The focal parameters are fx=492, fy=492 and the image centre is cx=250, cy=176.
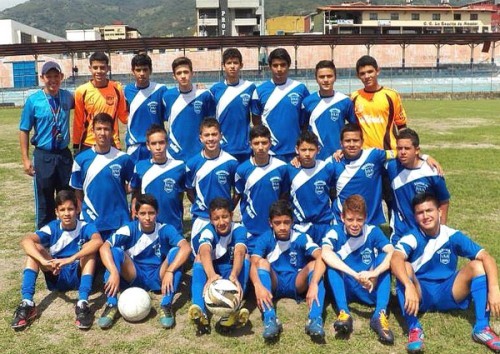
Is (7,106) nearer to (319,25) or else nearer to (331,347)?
(331,347)

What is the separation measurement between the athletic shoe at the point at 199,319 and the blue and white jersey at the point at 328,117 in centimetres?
210

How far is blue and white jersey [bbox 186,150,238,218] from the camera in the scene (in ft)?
14.7

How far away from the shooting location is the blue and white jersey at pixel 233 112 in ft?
16.6

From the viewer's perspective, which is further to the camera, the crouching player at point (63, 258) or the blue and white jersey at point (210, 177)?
the blue and white jersey at point (210, 177)

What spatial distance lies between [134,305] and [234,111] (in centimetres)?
224

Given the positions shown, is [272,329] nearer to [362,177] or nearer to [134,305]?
[134,305]

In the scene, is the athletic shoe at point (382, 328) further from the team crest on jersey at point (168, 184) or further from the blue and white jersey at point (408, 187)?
the team crest on jersey at point (168, 184)

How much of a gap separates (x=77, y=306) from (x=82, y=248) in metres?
0.49

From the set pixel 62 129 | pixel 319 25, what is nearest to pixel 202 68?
pixel 319 25

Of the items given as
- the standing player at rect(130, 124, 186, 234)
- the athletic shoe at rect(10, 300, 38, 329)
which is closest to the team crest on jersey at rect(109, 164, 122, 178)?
the standing player at rect(130, 124, 186, 234)

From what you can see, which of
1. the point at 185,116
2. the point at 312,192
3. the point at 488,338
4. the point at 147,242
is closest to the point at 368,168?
the point at 312,192

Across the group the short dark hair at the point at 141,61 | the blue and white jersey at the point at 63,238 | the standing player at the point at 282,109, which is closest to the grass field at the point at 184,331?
the blue and white jersey at the point at 63,238

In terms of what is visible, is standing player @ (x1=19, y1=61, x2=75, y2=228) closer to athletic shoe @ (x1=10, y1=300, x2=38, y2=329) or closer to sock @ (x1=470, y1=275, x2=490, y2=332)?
athletic shoe @ (x1=10, y1=300, x2=38, y2=329)

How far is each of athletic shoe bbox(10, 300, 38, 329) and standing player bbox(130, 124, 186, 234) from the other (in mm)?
1297
